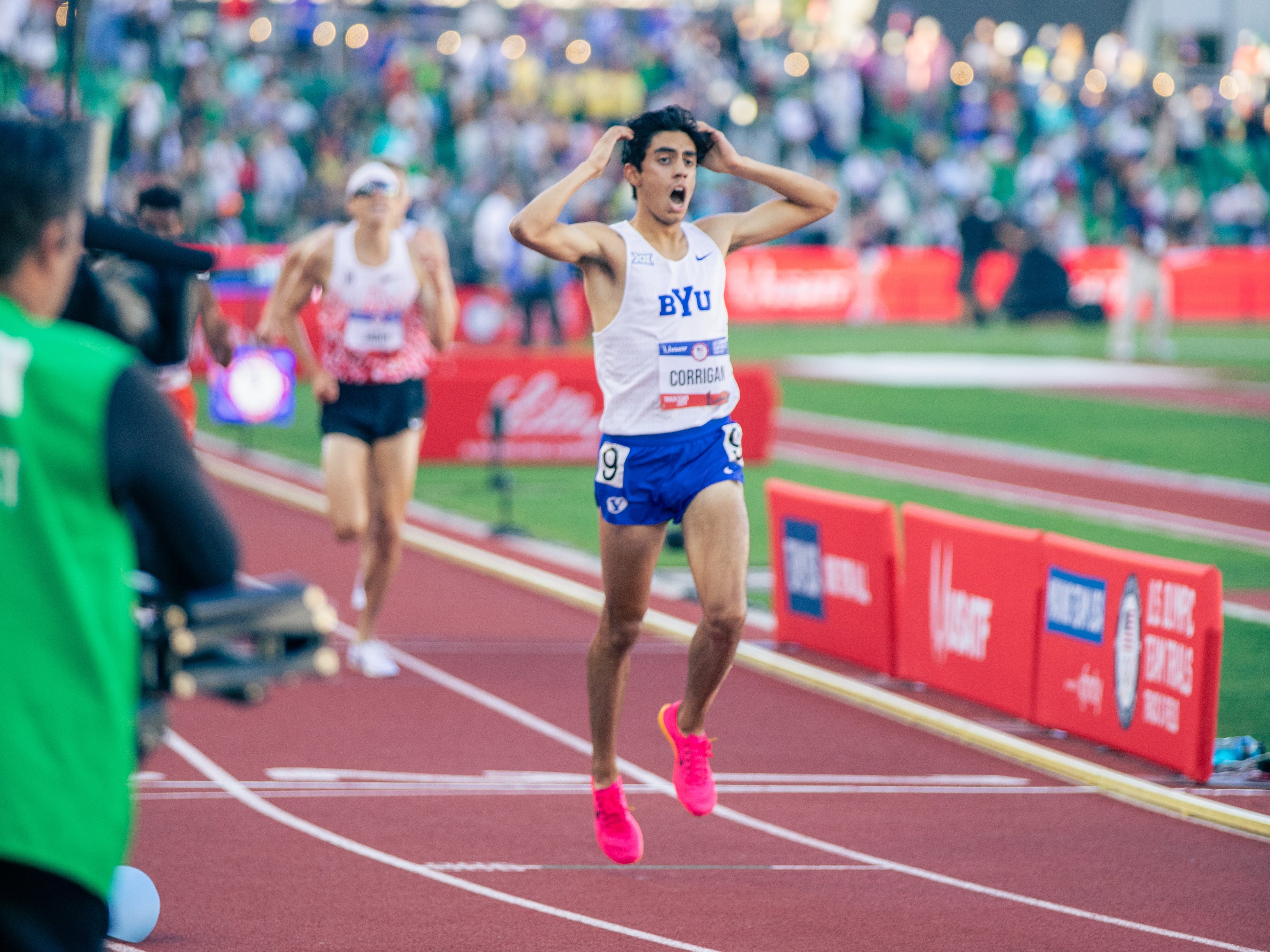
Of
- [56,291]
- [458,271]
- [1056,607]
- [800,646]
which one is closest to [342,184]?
[458,271]

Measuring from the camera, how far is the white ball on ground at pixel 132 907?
5215 millimetres

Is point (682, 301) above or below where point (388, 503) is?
above

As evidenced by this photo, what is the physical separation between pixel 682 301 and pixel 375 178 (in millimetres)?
3315

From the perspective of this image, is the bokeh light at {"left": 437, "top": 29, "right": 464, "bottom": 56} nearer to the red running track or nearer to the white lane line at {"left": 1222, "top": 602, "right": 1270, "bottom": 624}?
the white lane line at {"left": 1222, "top": 602, "right": 1270, "bottom": 624}

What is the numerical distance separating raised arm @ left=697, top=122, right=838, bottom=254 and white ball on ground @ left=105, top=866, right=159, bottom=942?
9.48 ft

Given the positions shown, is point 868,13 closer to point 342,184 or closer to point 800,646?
point 342,184

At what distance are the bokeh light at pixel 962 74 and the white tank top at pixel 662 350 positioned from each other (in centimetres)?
3750

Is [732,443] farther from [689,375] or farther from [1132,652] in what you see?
[1132,652]

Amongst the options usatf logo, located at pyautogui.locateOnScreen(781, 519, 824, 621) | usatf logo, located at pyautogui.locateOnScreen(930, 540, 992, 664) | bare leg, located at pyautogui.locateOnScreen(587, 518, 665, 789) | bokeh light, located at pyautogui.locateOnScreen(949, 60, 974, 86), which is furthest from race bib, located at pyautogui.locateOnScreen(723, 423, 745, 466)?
bokeh light, located at pyautogui.locateOnScreen(949, 60, 974, 86)

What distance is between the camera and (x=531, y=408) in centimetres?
1712

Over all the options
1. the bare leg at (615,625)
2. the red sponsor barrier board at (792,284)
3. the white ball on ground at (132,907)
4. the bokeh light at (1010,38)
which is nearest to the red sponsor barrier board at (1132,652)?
the bare leg at (615,625)

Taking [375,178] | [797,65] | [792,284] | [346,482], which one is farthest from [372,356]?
[797,65]

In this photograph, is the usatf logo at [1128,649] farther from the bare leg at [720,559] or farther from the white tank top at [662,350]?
the white tank top at [662,350]

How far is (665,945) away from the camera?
5477mm
